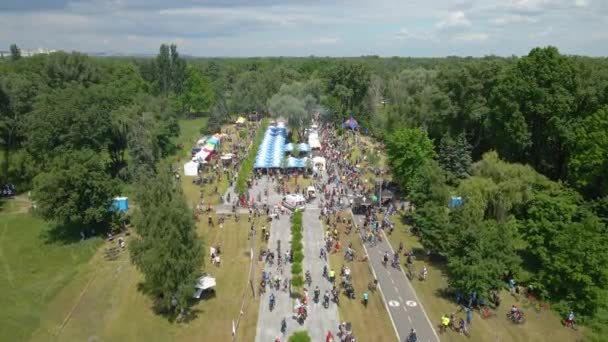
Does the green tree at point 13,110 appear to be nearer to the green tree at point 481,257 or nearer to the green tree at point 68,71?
the green tree at point 68,71

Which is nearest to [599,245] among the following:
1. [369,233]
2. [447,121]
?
[369,233]

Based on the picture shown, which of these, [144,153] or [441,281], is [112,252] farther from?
[441,281]

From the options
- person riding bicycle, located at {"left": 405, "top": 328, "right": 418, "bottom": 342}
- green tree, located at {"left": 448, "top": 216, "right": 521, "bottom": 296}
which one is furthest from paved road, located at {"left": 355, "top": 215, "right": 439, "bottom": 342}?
green tree, located at {"left": 448, "top": 216, "right": 521, "bottom": 296}

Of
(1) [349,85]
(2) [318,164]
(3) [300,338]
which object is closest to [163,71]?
(1) [349,85]

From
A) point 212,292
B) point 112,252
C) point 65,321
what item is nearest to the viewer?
point 65,321

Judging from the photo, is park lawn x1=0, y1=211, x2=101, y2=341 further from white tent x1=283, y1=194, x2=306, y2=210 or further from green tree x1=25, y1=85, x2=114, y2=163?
white tent x1=283, y1=194, x2=306, y2=210
